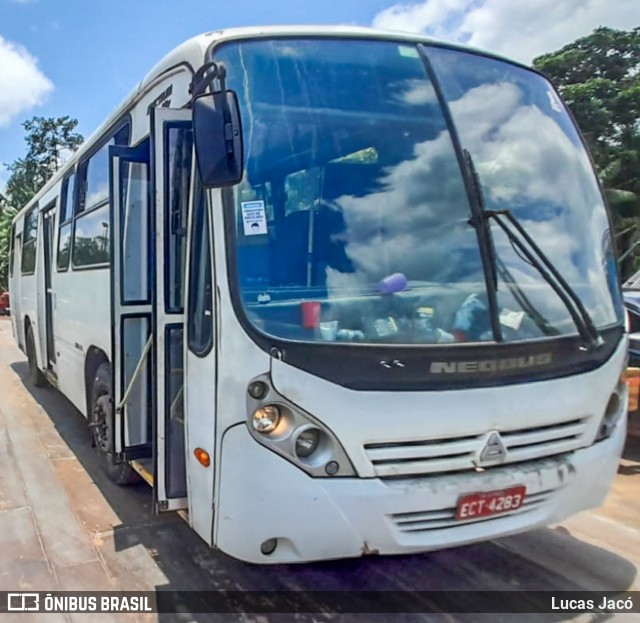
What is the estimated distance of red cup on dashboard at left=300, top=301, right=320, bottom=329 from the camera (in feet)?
8.82

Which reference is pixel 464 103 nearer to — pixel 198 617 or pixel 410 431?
pixel 410 431

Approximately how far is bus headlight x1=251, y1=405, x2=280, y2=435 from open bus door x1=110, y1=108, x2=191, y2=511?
809 millimetres

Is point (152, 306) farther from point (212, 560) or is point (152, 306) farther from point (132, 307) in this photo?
point (212, 560)

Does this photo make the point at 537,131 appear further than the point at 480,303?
Yes

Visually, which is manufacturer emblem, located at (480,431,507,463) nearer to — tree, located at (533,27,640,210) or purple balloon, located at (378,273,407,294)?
purple balloon, located at (378,273,407,294)

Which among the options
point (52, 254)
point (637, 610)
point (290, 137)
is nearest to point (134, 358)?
point (290, 137)

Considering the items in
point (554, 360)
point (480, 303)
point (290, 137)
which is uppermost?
point (290, 137)

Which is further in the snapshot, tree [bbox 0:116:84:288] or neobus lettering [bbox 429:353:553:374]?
tree [bbox 0:116:84:288]

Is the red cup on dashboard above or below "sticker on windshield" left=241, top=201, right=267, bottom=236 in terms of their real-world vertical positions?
below

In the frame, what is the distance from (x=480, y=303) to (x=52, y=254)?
5.68m

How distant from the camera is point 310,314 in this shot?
271 cm

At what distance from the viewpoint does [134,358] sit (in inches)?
157

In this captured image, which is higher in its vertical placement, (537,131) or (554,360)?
(537,131)

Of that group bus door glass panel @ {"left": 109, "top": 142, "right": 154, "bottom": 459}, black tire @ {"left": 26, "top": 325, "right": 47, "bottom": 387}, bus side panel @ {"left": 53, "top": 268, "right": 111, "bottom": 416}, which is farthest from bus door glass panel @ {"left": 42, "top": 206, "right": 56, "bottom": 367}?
bus door glass panel @ {"left": 109, "top": 142, "right": 154, "bottom": 459}
